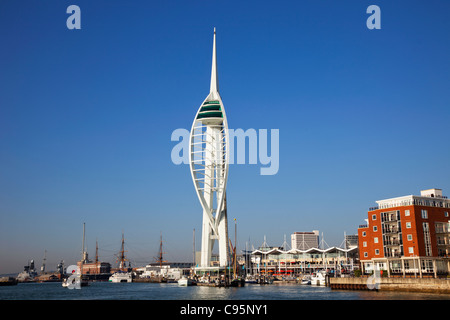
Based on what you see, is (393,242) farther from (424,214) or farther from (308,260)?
(308,260)

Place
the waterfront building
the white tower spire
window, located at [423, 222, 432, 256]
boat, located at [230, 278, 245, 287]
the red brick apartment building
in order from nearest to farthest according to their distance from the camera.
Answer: the red brick apartment building < window, located at [423, 222, 432, 256] < boat, located at [230, 278, 245, 287] < the white tower spire < the waterfront building

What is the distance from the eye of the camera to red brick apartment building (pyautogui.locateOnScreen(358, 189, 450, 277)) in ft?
258

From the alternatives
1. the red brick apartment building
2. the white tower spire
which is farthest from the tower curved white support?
the red brick apartment building

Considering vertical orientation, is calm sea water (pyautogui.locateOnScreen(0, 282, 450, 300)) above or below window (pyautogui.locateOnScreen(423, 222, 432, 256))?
below

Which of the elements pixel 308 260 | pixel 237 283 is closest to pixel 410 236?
pixel 237 283

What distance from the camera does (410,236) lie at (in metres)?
79.5

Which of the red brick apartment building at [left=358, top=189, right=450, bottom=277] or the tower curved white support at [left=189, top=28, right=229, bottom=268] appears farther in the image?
the tower curved white support at [left=189, top=28, right=229, bottom=268]

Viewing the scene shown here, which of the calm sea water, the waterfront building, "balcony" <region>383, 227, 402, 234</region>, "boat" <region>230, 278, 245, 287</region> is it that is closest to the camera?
the calm sea water

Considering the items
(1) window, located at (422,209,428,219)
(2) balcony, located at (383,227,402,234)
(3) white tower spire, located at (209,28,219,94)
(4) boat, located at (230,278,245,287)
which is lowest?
(4) boat, located at (230,278,245,287)

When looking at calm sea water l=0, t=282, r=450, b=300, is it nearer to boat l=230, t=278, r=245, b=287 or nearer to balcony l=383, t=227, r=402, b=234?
boat l=230, t=278, r=245, b=287
